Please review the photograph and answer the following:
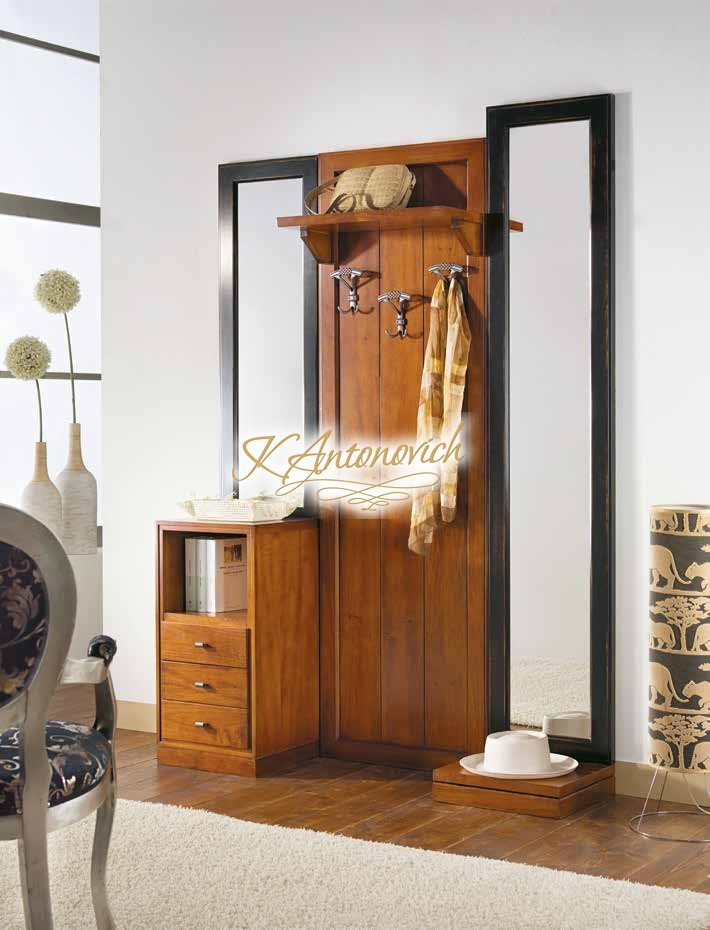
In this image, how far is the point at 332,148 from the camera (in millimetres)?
4516

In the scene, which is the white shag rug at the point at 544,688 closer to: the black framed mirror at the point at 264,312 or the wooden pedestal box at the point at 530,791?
the wooden pedestal box at the point at 530,791

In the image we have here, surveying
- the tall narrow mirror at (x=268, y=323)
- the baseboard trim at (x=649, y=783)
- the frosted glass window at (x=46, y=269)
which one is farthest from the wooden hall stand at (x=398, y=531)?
the frosted glass window at (x=46, y=269)

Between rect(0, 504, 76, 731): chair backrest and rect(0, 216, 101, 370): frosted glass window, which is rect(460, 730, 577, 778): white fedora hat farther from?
rect(0, 216, 101, 370): frosted glass window

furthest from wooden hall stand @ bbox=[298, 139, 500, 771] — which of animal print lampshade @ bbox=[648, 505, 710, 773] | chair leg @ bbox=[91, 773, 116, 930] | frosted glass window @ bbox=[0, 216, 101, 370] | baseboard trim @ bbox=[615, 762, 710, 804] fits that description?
frosted glass window @ bbox=[0, 216, 101, 370]

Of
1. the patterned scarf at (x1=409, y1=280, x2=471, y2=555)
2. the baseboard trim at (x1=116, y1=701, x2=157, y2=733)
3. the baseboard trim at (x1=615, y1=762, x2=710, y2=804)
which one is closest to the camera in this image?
the baseboard trim at (x1=615, y1=762, x2=710, y2=804)

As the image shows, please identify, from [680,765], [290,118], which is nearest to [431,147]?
[290,118]

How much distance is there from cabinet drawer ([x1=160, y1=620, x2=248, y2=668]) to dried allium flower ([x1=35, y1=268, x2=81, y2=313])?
115 cm

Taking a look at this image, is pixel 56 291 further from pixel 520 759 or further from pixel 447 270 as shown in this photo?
pixel 520 759

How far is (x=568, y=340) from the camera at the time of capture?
403 cm

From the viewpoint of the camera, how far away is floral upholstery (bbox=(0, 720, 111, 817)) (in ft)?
7.86

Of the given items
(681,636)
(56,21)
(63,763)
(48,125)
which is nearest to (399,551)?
(681,636)

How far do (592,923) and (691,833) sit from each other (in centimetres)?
82

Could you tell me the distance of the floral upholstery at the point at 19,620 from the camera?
2348 mm

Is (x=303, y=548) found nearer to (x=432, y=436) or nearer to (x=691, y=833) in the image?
(x=432, y=436)
